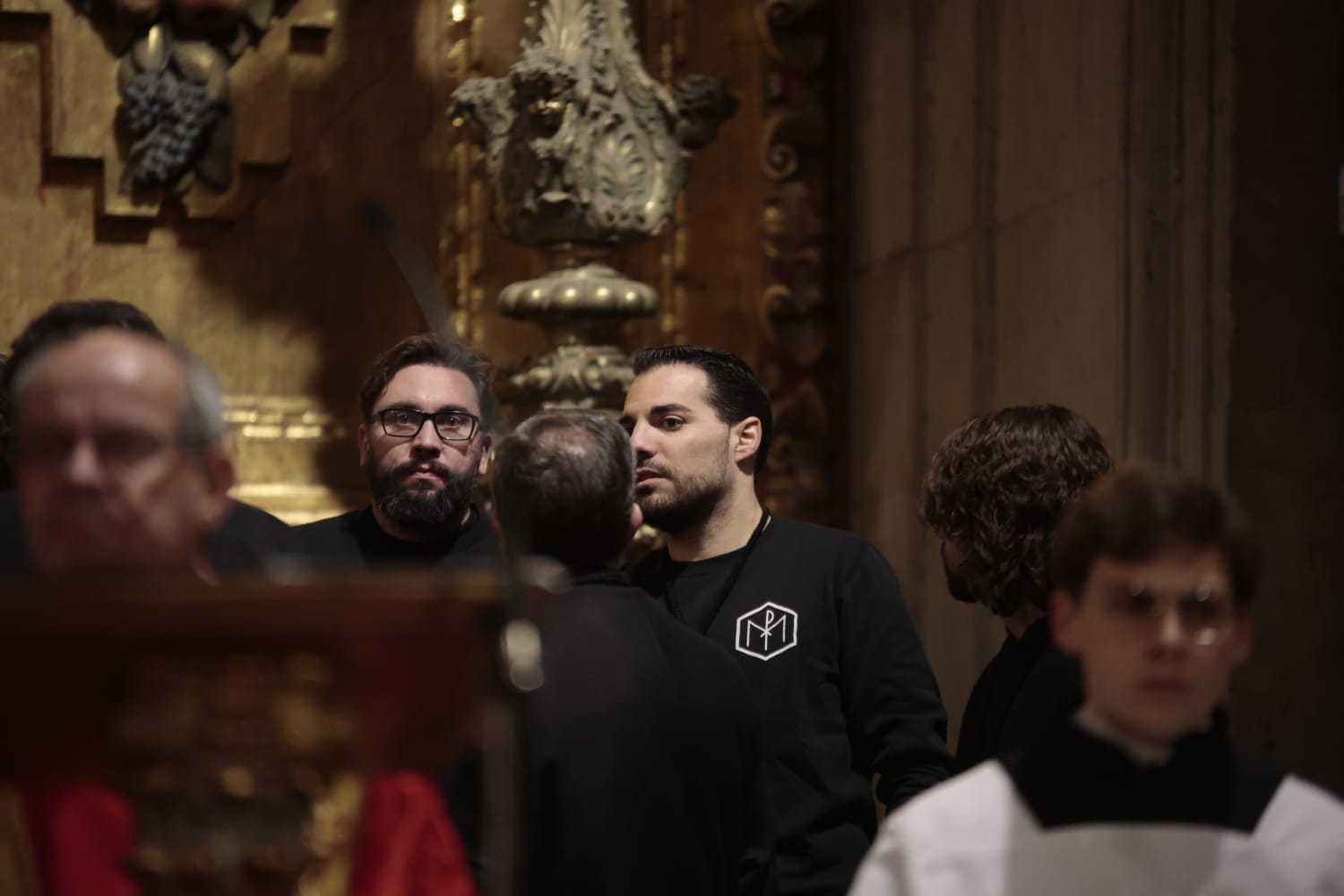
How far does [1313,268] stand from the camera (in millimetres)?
4215

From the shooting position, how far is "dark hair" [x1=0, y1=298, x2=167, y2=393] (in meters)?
3.09

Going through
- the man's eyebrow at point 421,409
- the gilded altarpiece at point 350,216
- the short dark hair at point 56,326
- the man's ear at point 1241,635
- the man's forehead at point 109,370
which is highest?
the gilded altarpiece at point 350,216

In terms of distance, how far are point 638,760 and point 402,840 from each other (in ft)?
3.43

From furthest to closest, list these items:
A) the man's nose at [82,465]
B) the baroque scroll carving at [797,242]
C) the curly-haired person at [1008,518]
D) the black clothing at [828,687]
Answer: the baroque scroll carving at [797,242]
the black clothing at [828,687]
the curly-haired person at [1008,518]
the man's nose at [82,465]

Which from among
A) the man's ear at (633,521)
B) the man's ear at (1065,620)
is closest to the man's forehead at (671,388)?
the man's ear at (633,521)

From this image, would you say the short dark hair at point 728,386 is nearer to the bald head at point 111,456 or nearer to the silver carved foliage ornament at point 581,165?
the silver carved foliage ornament at point 581,165

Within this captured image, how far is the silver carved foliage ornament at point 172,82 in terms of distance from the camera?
5391 millimetres

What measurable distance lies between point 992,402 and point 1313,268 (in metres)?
1.11

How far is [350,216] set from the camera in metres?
5.69

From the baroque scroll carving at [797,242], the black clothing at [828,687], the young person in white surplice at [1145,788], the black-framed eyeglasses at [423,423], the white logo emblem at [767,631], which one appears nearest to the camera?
the young person in white surplice at [1145,788]

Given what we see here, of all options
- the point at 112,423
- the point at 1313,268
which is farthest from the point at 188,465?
the point at 1313,268

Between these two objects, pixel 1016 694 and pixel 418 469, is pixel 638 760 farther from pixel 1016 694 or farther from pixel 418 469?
pixel 418 469

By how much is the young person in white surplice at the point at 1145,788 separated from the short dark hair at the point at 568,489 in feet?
3.38

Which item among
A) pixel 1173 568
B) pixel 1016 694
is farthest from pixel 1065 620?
pixel 1016 694
